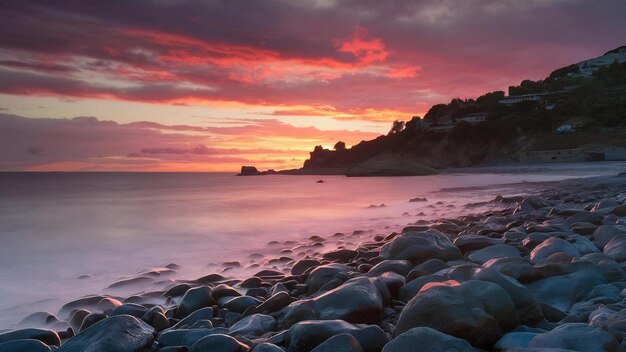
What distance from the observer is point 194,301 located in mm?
3959

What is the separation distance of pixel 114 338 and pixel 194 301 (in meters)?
1.22

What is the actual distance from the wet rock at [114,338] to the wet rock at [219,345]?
1.35 feet

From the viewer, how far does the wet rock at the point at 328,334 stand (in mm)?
2596

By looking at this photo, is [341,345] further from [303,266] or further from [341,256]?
[341,256]

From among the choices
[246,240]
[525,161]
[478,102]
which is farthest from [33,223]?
[478,102]

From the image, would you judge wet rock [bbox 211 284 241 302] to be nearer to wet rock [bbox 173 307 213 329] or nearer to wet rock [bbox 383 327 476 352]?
wet rock [bbox 173 307 213 329]

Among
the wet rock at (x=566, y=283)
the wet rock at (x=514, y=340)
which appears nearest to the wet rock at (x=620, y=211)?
the wet rock at (x=566, y=283)

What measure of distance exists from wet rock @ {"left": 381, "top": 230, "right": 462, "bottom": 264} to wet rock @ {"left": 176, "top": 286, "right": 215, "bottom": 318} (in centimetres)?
188

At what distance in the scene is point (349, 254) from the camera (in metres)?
5.82

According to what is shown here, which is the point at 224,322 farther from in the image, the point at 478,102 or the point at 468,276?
the point at 478,102

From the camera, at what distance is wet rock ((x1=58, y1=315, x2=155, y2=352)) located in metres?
2.69

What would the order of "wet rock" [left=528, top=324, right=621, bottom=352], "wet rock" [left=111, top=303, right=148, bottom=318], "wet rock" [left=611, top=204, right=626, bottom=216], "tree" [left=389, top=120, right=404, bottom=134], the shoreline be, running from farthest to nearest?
1. "tree" [left=389, top=120, right=404, bottom=134]
2. "wet rock" [left=611, top=204, right=626, bottom=216]
3. "wet rock" [left=111, top=303, right=148, bottom=318]
4. the shoreline
5. "wet rock" [left=528, top=324, right=621, bottom=352]

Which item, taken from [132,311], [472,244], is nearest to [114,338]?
[132,311]

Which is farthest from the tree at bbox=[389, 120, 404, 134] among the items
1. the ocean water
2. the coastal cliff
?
the ocean water
